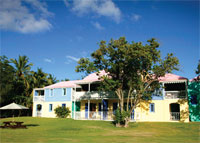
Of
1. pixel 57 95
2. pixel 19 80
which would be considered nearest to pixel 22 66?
pixel 19 80

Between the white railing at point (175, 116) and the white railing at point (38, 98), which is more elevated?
the white railing at point (38, 98)

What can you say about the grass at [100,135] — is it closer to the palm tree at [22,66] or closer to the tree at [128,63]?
the tree at [128,63]

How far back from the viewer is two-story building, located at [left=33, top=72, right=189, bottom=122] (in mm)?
25547

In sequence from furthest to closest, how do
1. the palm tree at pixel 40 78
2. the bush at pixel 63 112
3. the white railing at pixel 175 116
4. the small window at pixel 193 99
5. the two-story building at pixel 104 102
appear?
the palm tree at pixel 40 78 → the bush at pixel 63 112 → the two-story building at pixel 104 102 → the white railing at pixel 175 116 → the small window at pixel 193 99

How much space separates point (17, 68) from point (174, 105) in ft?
94.0

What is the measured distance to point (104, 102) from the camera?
28.9 metres

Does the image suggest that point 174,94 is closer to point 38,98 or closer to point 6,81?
point 38,98

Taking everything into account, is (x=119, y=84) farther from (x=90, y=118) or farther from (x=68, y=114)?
(x=68, y=114)

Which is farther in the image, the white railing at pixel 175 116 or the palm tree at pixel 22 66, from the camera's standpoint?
the palm tree at pixel 22 66

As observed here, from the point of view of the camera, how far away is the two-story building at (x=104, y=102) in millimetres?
25547

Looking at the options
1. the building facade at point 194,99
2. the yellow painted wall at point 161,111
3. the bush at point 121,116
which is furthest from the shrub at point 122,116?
the building facade at point 194,99

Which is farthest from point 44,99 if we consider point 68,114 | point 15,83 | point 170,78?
point 170,78

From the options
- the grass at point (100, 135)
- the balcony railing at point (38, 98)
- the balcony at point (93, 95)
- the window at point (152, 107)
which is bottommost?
the grass at point (100, 135)

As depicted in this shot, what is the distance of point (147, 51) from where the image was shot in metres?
20.8
